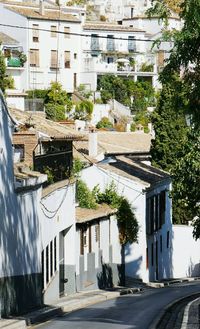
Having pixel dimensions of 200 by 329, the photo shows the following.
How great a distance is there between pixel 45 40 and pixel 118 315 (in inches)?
3104

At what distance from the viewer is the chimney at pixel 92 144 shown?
6007 centimetres

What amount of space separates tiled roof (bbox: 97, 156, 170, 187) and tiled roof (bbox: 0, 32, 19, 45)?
3485 centimetres

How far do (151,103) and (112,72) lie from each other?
6785mm

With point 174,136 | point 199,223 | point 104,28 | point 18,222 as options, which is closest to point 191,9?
point 18,222

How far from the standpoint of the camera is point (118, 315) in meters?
32.4

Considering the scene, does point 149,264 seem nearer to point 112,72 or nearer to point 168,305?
point 168,305

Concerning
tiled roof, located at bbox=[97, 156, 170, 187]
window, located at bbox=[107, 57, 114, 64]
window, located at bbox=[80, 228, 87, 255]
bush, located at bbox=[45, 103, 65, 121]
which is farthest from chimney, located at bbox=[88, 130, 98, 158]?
window, located at bbox=[107, 57, 114, 64]

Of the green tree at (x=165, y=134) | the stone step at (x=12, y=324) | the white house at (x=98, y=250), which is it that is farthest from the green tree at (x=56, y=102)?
the stone step at (x=12, y=324)

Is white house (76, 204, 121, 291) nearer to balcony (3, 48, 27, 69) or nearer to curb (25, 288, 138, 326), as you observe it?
curb (25, 288, 138, 326)

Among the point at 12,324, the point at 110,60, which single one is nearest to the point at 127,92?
the point at 110,60

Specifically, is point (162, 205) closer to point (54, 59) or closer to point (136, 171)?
point (136, 171)

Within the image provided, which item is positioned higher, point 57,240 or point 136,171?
point 136,171

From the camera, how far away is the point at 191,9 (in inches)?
922

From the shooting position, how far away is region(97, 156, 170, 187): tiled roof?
55.2m
